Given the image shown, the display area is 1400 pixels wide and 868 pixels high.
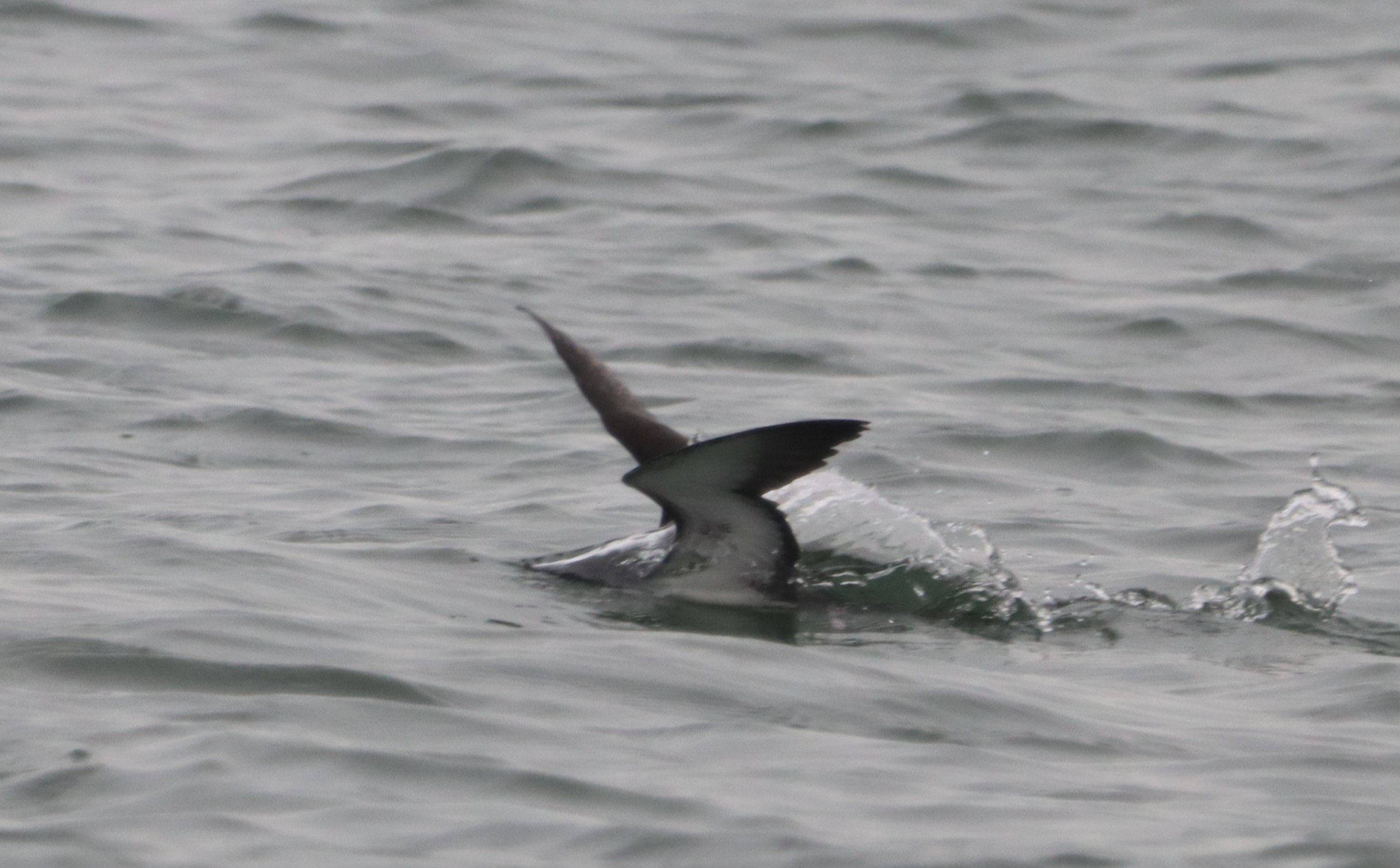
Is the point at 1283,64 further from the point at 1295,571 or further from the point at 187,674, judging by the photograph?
the point at 187,674

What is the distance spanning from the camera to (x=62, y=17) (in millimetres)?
18500

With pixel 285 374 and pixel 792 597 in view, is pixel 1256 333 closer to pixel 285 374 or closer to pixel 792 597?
pixel 285 374

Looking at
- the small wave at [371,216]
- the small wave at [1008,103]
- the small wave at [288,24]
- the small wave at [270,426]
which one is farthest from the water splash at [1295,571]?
the small wave at [288,24]

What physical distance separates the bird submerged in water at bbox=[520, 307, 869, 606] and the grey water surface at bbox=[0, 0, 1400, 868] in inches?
10.1

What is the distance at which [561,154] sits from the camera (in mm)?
15438

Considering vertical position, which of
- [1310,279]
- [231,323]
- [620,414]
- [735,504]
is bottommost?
[231,323]

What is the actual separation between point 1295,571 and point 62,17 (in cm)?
1364

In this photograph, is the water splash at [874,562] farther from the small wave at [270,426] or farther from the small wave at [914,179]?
the small wave at [914,179]

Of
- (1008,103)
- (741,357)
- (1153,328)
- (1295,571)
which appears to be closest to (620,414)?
(1295,571)

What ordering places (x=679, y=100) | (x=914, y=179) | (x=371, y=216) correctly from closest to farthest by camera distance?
(x=371, y=216) < (x=914, y=179) < (x=679, y=100)

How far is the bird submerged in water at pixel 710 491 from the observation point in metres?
6.40

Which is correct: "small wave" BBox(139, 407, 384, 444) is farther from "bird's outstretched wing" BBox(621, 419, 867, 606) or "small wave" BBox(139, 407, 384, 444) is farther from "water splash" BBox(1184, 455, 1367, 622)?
"water splash" BBox(1184, 455, 1367, 622)

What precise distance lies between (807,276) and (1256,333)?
255 centimetres

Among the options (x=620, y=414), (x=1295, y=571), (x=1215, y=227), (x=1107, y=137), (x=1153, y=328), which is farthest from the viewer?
(x=1107, y=137)
